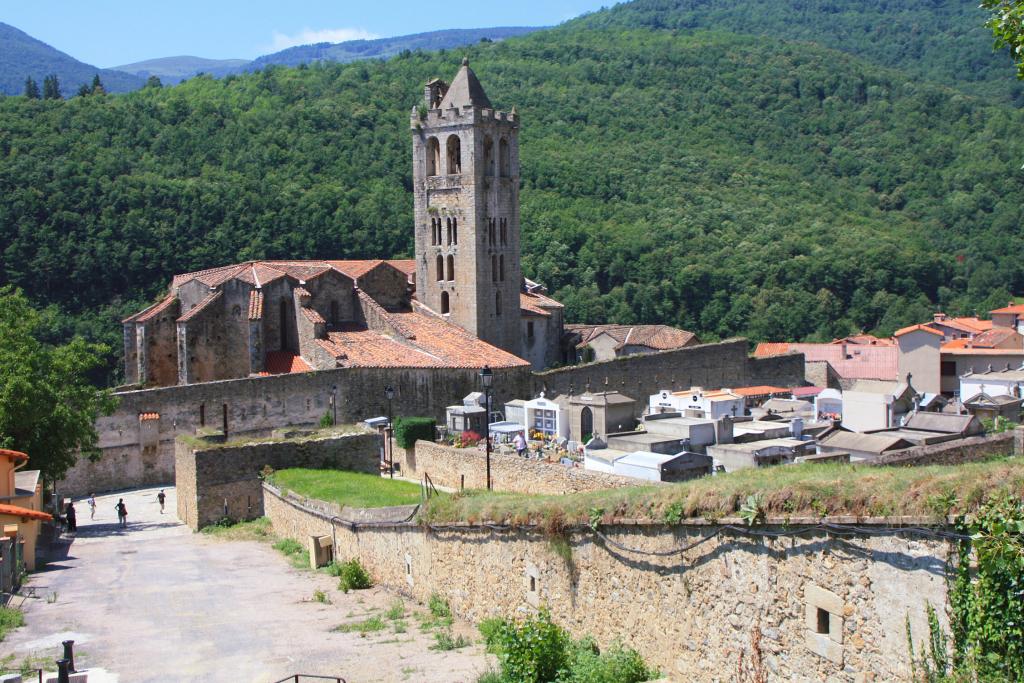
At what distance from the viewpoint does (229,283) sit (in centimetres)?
3772

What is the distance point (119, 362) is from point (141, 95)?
48819 mm

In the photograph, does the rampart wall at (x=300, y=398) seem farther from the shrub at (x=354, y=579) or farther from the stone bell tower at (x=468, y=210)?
the shrub at (x=354, y=579)

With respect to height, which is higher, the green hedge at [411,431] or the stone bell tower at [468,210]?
the stone bell tower at [468,210]

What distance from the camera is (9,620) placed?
48.0 feet

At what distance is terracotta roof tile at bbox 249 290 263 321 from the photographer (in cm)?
3678

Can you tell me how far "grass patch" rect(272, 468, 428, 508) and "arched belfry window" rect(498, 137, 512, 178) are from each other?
20882 mm

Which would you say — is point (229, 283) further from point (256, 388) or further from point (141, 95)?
point (141, 95)

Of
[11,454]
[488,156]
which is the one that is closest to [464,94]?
[488,156]

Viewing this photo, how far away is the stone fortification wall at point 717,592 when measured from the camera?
870 centimetres

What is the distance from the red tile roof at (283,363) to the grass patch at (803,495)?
23.9 m

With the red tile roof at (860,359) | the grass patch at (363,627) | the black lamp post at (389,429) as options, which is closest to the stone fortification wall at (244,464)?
the black lamp post at (389,429)

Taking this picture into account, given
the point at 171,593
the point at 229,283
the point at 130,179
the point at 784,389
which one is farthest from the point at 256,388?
the point at 130,179

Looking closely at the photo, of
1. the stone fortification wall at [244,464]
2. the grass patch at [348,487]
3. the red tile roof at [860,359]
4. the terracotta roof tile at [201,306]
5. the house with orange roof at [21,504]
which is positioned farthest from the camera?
the red tile roof at [860,359]

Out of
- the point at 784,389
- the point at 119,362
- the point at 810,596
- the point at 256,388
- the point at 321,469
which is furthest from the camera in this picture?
the point at 119,362
